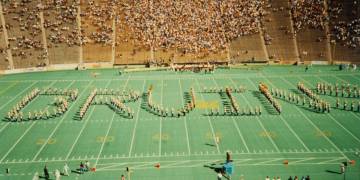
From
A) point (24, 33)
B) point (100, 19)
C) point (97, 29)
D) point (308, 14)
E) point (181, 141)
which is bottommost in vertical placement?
point (181, 141)

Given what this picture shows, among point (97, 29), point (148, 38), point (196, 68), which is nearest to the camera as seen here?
point (196, 68)

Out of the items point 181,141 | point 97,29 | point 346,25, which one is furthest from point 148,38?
point 181,141

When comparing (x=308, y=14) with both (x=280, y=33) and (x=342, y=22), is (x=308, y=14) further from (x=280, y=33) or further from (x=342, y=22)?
(x=280, y=33)

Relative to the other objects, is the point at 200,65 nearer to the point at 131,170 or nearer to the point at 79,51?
the point at 79,51

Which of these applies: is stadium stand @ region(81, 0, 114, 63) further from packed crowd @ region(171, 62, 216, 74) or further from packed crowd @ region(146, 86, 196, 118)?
packed crowd @ region(146, 86, 196, 118)

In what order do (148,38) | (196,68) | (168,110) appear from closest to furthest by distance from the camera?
(168,110)
(196,68)
(148,38)

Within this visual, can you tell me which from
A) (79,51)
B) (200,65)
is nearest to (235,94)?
(200,65)

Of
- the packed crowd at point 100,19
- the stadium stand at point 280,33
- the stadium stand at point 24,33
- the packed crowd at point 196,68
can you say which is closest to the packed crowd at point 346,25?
the stadium stand at point 280,33
